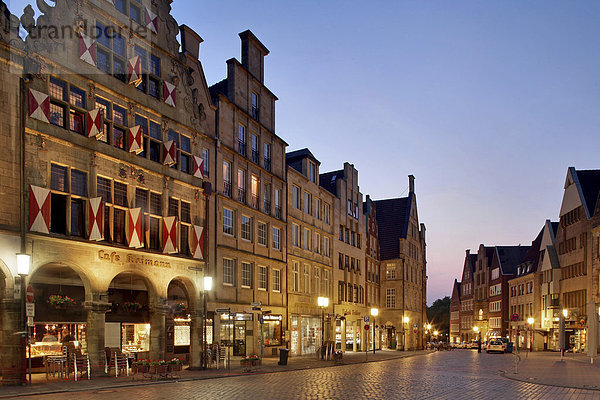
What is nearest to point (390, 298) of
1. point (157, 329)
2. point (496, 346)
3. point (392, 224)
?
point (392, 224)

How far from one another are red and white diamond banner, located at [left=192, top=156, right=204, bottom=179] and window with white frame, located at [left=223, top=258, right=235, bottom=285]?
18.8ft

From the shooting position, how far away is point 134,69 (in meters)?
28.3

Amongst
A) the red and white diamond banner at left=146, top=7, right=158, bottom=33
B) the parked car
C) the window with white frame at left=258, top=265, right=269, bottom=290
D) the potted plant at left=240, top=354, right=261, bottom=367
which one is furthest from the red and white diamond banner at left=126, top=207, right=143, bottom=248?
the parked car

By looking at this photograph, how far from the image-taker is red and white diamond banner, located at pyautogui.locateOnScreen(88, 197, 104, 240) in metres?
24.9

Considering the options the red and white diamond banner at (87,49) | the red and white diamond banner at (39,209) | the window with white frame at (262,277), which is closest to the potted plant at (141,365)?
the red and white diamond banner at (39,209)

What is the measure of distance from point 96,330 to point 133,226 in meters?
4.62

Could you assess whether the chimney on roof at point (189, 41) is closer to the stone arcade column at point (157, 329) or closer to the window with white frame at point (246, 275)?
the window with white frame at point (246, 275)

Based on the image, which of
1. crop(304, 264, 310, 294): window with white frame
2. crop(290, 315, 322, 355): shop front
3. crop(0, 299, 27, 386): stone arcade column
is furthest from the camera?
crop(304, 264, 310, 294): window with white frame

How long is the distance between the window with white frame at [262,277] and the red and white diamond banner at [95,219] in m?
15.7

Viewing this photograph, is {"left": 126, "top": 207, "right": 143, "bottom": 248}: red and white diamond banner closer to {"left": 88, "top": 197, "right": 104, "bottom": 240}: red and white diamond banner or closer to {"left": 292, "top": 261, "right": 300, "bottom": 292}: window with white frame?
{"left": 88, "top": 197, "right": 104, "bottom": 240}: red and white diamond banner

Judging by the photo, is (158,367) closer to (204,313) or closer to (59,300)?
(59,300)

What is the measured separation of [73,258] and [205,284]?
7.85 meters

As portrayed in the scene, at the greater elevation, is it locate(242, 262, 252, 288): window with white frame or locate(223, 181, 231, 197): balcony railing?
locate(223, 181, 231, 197): balcony railing

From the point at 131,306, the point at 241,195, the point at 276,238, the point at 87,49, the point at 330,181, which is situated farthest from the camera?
the point at 330,181
